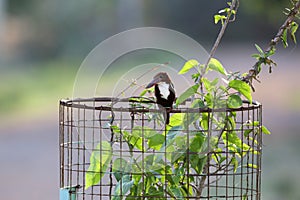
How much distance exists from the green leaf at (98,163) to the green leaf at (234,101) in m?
0.24

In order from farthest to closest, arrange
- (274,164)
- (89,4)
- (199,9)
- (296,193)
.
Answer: (89,4), (199,9), (274,164), (296,193)

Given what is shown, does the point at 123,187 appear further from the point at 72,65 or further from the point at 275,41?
the point at 72,65

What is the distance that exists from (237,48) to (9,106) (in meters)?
1.90

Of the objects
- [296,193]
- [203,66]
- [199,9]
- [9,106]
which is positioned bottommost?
[296,193]

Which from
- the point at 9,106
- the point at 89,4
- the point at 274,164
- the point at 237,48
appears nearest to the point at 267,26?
the point at 237,48

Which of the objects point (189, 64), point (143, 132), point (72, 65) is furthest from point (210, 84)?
point (72, 65)

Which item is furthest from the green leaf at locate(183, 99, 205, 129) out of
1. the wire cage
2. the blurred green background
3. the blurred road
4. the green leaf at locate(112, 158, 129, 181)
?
the blurred road

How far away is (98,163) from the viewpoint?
1306 mm

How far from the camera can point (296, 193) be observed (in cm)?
328

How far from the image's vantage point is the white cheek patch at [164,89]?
4.23ft

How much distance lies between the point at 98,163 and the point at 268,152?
2.69 m

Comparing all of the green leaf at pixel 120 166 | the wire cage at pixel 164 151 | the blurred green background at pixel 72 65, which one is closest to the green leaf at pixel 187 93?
the wire cage at pixel 164 151

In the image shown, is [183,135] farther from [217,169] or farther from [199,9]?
[199,9]

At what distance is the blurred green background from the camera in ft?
12.3
